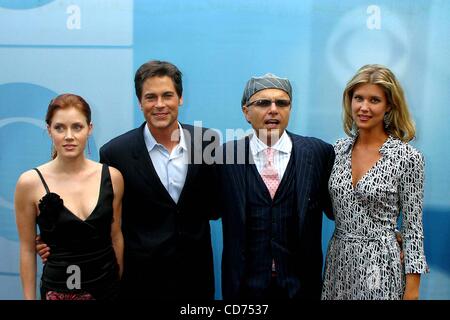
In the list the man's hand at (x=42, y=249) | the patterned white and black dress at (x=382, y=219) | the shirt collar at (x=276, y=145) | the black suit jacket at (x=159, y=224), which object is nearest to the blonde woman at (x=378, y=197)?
the patterned white and black dress at (x=382, y=219)

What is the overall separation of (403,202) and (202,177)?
2.75ft

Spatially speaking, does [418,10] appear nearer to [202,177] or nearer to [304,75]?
[304,75]

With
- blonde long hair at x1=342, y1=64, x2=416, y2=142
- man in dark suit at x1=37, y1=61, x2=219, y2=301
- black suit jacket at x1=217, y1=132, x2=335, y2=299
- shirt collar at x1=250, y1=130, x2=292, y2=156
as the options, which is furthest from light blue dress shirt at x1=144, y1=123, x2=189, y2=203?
blonde long hair at x1=342, y1=64, x2=416, y2=142

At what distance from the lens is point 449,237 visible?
2.24 m

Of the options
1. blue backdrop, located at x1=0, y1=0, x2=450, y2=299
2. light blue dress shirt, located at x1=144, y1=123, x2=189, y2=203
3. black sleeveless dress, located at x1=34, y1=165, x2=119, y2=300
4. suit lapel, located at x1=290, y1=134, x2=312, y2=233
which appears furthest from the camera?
blue backdrop, located at x1=0, y1=0, x2=450, y2=299

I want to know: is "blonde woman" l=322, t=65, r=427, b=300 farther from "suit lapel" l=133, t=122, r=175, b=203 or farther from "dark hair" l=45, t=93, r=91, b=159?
"dark hair" l=45, t=93, r=91, b=159

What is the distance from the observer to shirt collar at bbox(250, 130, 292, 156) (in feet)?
6.02

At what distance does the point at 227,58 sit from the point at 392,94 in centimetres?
84

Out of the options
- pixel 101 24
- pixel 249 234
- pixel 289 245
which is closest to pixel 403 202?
pixel 289 245

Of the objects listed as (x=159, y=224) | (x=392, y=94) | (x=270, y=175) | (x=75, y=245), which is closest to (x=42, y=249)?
(x=75, y=245)

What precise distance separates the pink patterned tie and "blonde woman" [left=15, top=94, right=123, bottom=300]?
24.9 inches

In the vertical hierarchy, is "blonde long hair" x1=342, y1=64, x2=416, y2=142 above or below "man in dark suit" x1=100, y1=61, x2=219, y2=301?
above

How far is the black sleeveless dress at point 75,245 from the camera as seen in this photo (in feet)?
5.41

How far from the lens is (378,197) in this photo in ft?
5.66
